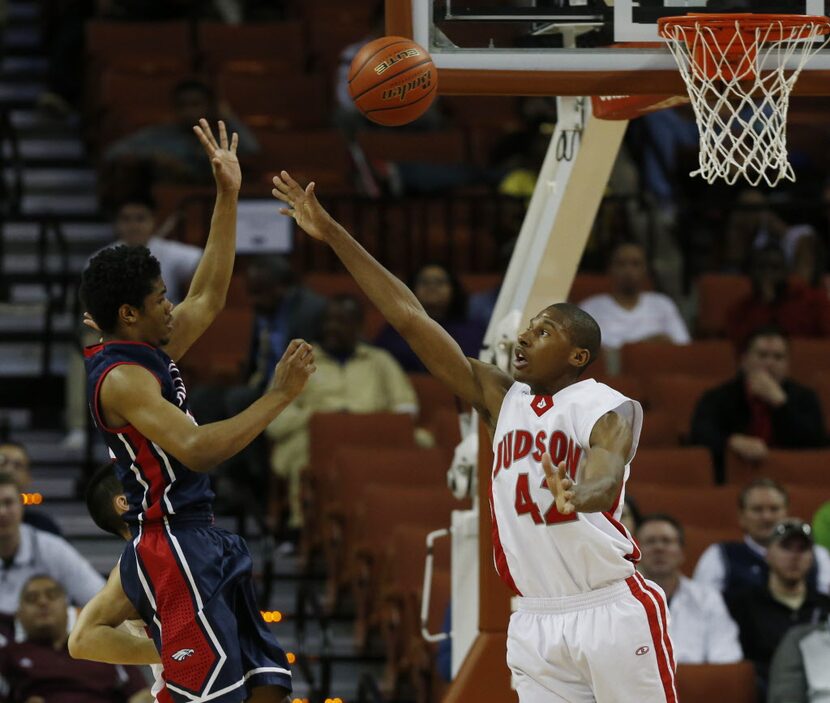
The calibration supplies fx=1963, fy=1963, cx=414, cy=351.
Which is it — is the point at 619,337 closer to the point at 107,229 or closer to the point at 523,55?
the point at 107,229

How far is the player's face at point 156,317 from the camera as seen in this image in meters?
5.39

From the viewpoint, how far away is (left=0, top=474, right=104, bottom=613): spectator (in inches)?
332

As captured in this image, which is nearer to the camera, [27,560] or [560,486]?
[560,486]

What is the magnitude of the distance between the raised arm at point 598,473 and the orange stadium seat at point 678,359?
5.39 meters

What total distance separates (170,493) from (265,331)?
4660 mm

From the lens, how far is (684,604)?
8.23 m

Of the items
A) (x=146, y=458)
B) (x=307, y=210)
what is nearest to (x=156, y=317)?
(x=146, y=458)

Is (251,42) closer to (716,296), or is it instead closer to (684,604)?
(716,296)

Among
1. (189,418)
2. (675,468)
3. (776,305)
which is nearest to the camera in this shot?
(189,418)

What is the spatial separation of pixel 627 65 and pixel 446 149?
24.2ft

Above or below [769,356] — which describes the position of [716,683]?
below

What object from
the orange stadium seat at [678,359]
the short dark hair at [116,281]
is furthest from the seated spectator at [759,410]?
the short dark hair at [116,281]

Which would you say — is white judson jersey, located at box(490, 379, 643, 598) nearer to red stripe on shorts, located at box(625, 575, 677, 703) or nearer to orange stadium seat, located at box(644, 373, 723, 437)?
red stripe on shorts, located at box(625, 575, 677, 703)

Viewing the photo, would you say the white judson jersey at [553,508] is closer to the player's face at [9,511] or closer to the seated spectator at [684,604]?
the seated spectator at [684,604]
